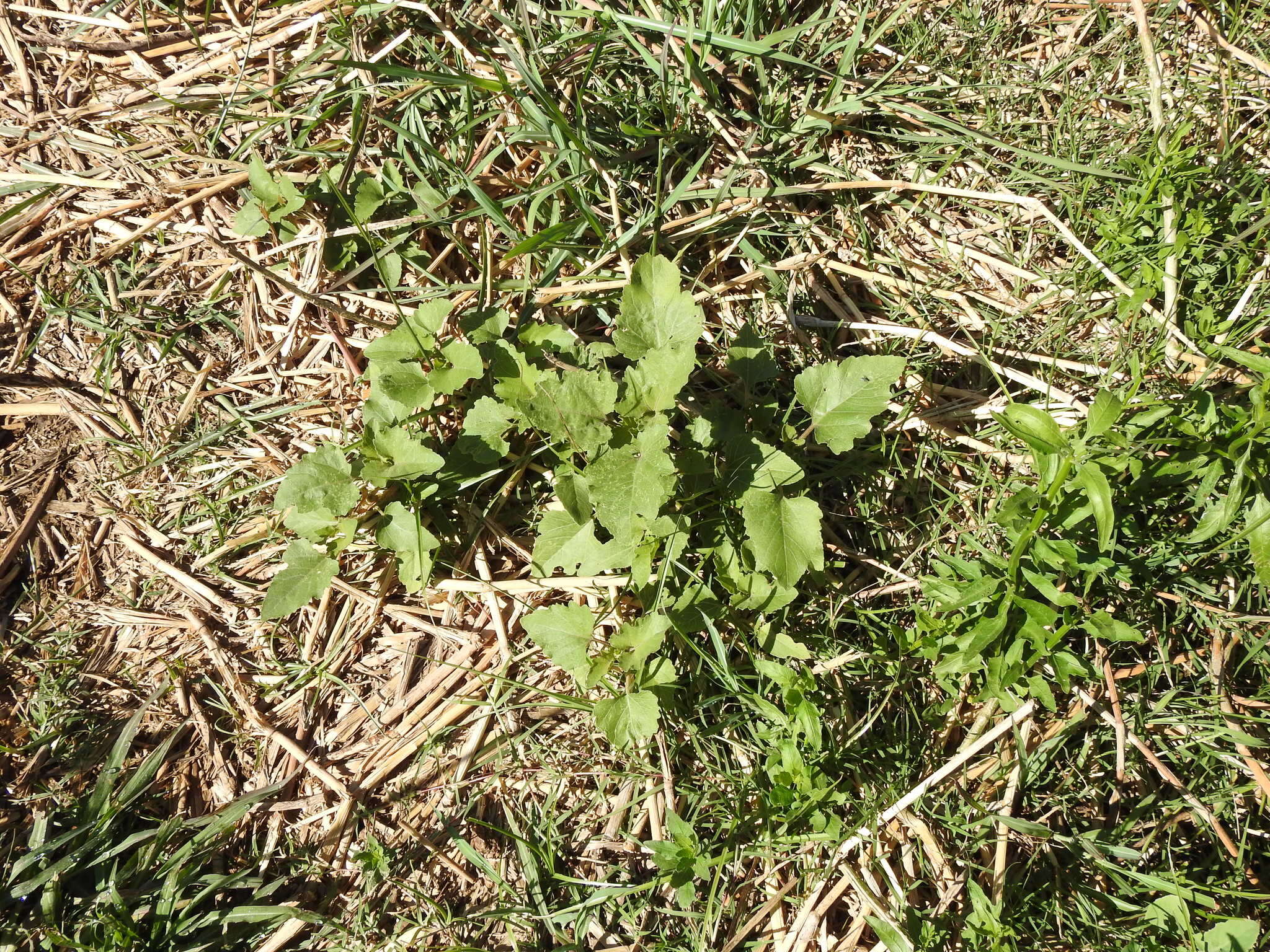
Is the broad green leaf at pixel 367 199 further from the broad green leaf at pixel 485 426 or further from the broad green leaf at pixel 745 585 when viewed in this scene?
the broad green leaf at pixel 745 585

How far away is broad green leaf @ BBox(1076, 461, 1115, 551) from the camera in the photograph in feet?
6.91

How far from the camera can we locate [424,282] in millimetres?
3000

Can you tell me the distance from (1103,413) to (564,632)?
1578mm

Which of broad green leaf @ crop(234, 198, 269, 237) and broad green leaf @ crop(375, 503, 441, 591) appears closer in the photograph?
broad green leaf @ crop(375, 503, 441, 591)

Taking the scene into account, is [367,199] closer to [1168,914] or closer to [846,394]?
[846,394]

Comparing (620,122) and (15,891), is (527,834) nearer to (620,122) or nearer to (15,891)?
(15,891)

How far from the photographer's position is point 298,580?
2664 mm

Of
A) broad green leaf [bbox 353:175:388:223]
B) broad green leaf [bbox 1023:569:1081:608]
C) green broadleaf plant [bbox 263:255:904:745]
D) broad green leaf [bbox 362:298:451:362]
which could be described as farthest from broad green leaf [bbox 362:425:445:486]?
broad green leaf [bbox 1023:569:1081:608]

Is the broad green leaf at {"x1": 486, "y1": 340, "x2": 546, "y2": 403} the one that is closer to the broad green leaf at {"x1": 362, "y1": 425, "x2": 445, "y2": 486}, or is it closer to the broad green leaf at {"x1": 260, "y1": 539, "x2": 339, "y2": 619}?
the broad green leaf at {"x1": 362, "y1": 425, "x2": 445, "y2": 486}

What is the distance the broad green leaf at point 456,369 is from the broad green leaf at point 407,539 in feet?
1.31

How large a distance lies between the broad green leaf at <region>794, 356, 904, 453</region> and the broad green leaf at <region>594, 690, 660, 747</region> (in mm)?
913

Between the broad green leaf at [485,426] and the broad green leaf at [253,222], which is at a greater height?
the broad green leaf at [253,222]

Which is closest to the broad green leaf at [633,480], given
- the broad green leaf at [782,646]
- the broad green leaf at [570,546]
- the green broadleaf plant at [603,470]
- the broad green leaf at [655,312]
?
the green broadleaf plant at [603,470]

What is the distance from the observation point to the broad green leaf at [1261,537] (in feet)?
7.72
